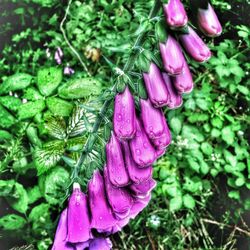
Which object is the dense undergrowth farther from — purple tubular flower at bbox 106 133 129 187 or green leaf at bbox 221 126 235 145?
purple tubular flower at bbox 106 133 129 187

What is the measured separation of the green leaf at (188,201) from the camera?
2.54 meters

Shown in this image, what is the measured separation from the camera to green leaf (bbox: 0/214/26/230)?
2215 millimetres

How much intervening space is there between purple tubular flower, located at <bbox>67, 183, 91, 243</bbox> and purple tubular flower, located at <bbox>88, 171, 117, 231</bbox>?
2cm

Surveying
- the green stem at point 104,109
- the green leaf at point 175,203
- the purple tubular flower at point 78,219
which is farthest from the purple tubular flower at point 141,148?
the green leaf at point 175,203

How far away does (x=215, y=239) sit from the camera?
2715mm

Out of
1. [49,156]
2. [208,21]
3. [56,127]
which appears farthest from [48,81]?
[208,21]

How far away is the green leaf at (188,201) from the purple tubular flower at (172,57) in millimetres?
1202

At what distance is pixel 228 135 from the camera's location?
270 cm

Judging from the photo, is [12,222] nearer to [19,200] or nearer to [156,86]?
[19,200]

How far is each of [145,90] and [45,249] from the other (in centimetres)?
107

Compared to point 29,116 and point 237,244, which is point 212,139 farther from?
point 29,116

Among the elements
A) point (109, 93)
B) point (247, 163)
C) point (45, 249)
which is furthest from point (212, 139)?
point (109, 93)

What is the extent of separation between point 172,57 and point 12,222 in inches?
43.9

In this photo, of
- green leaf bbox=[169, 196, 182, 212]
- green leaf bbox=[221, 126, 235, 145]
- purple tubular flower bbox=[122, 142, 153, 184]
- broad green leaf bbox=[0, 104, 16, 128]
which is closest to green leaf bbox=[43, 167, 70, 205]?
broad green leaf bbox=[0, 104, 16, 128]
